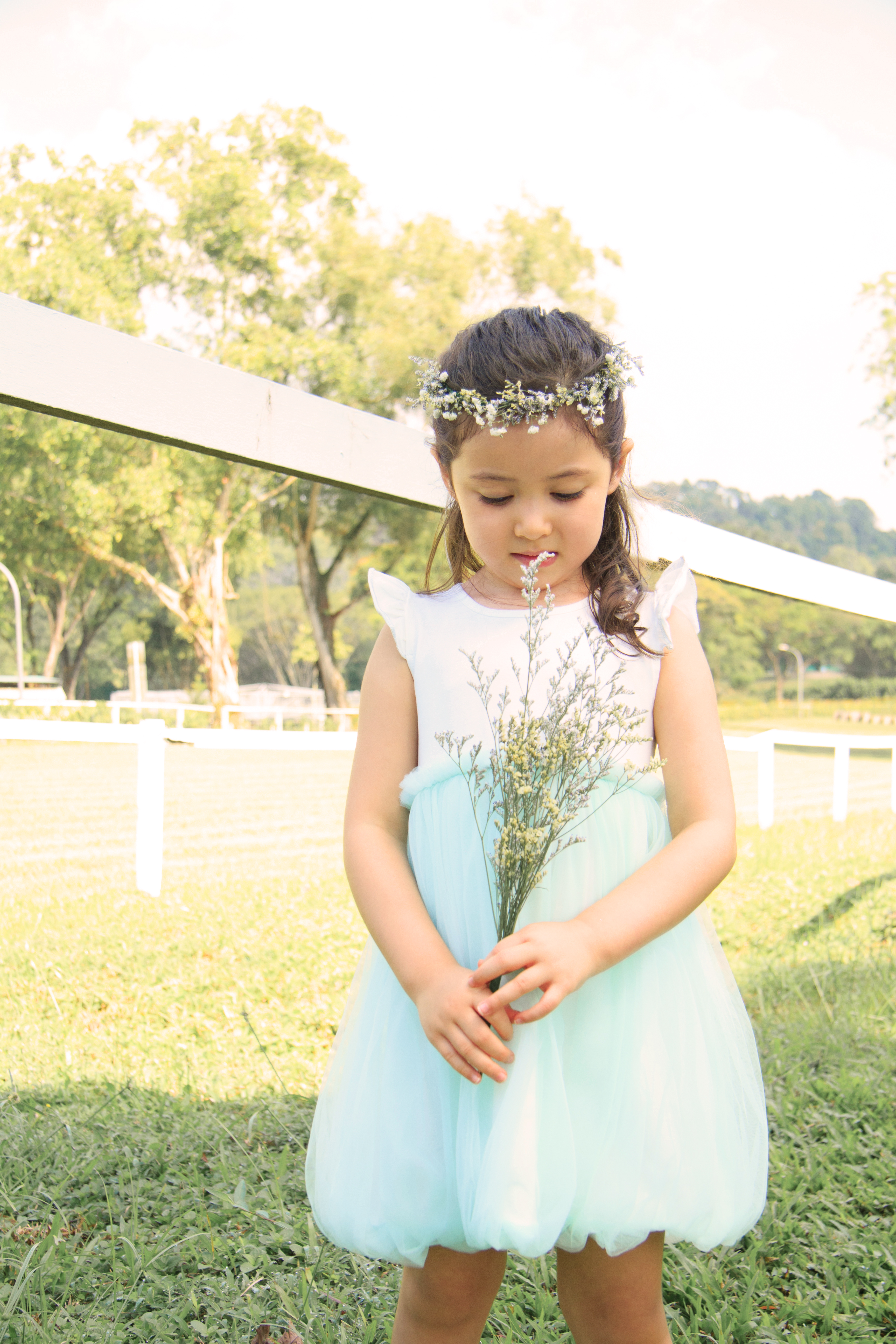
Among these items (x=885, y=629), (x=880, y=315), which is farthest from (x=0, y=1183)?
(x=885, y=629)

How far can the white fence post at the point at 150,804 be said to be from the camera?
4641 mm

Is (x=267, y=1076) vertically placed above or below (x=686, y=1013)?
below

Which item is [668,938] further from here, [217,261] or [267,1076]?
[217,261]

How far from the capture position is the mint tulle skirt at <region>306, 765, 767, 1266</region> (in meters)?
1.17

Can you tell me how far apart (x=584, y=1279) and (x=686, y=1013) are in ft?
1.22

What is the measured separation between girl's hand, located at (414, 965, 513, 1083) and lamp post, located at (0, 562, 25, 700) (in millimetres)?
19453

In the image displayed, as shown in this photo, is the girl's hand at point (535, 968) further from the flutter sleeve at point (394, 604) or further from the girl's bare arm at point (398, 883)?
the flutter sleeve at point (394, 604)

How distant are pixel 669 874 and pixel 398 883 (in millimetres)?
340

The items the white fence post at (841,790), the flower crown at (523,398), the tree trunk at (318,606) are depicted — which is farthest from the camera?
the tree trunk at (318,606)

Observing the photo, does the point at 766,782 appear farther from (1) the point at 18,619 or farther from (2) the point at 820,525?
(2) the point at 820,525

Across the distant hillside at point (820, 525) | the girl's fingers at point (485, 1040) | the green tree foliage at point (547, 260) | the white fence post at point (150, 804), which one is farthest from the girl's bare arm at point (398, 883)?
the distant hillside at point (820, 525)

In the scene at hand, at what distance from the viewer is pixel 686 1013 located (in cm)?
128

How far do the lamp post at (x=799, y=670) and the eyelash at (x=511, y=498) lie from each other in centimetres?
5068

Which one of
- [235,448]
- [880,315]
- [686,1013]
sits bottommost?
[686,1013]
